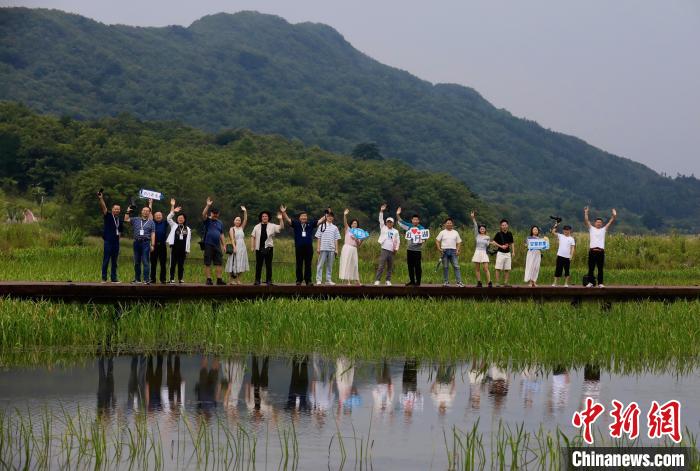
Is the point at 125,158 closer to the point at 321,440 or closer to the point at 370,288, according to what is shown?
the point at 370,288

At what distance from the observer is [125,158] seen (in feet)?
377

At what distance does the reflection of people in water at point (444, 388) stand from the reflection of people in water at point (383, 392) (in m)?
0.59

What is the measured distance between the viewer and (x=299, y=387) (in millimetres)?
15156

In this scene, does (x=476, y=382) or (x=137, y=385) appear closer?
(x=137, y=385)

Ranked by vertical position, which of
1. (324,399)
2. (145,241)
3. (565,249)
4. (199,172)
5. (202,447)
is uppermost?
(199,172)

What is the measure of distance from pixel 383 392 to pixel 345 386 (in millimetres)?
685

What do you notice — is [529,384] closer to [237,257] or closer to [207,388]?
[207,388]

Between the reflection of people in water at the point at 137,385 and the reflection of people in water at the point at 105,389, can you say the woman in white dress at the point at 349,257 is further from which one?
the reflection of people in water at the point at 105,389

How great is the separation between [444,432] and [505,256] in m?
14.9

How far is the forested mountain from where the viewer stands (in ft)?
331

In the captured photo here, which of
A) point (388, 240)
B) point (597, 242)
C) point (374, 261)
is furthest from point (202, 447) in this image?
point (374, 261)

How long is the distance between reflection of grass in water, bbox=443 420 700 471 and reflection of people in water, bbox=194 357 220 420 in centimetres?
316

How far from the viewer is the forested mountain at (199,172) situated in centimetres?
10081

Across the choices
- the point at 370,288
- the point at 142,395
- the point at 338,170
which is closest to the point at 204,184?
the point at 338,170
